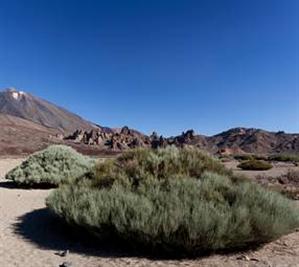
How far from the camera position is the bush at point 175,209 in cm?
862

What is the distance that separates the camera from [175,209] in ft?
29.7

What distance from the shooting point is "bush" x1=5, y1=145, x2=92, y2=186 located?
61.1ft

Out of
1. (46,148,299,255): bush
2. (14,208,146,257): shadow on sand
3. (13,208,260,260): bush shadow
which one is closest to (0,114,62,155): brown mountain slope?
(14,208,146,257): shadow on sand

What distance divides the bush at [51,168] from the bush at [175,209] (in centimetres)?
660

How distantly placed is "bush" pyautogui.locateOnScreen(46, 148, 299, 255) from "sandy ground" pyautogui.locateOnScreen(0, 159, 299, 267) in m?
0.28

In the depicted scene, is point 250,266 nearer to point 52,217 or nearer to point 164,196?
point 164,196

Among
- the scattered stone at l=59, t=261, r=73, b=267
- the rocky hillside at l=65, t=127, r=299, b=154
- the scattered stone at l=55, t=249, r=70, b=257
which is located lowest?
the scattered stone at l=59, t=261, r=73, b=267

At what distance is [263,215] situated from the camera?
9.21 m

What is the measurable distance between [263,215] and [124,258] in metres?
A: 2.76

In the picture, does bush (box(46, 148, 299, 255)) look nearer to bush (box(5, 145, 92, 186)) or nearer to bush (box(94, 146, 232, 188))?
bush (box(94, 146, 232, 188))

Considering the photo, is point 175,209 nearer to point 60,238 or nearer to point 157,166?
point 60,238

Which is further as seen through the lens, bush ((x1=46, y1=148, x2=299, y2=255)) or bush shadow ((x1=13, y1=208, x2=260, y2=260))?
bush shadow ((x1=13, y1=208, x2=260, y2=260))

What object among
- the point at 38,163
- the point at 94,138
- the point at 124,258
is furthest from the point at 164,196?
the point at 94,138

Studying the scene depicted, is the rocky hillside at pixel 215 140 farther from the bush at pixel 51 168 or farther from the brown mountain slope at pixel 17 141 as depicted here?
the bush at pixel 51 168
